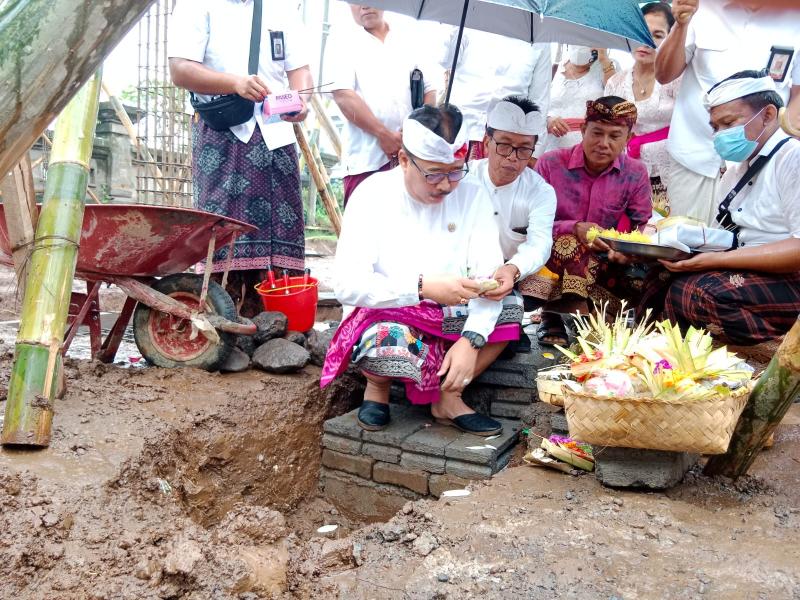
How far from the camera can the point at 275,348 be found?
14.8 feet

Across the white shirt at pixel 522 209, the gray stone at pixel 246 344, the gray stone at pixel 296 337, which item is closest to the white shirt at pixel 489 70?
the white shirt at pixel 522 209

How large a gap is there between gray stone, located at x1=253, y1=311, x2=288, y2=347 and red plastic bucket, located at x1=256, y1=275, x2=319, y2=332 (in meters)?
0.13

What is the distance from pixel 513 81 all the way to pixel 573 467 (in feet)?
9.51

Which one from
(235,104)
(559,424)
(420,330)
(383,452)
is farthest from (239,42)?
(559,424)

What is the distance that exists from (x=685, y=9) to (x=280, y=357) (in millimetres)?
3112

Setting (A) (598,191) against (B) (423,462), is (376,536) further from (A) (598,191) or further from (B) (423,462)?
(A) (598,191)

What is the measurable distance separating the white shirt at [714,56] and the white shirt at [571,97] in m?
0.82

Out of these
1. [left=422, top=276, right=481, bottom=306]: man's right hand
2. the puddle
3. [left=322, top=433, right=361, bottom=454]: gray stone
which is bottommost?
the puddle

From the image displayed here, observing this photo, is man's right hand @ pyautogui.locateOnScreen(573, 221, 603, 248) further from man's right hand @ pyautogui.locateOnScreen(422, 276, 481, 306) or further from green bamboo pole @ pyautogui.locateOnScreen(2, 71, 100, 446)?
green bamboo pole @ pyautogui.locateOnScreen(2, 71, 100, 446)

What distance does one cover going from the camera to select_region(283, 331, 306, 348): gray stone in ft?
15.5

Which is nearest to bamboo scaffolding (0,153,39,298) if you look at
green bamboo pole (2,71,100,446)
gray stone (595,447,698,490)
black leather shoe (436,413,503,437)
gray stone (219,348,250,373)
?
green bamboo pole (2,71,100,446)

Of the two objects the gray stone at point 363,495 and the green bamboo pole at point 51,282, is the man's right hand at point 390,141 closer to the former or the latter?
the green bamboo pole at point 51,282

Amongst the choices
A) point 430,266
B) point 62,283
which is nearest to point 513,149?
point 430,266

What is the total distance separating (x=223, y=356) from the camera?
434 cm
